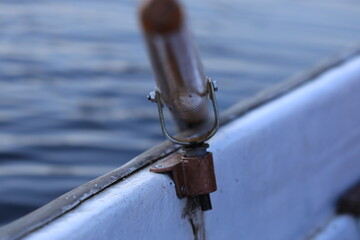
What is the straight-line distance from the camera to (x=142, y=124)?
4.70 m

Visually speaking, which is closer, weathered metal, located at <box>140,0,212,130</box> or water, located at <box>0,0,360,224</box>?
weathered metal, located at <box>140,0,212,130</box>

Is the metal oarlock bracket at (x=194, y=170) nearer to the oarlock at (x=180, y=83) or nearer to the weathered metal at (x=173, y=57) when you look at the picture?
the oarlock at (x=180, y=83)

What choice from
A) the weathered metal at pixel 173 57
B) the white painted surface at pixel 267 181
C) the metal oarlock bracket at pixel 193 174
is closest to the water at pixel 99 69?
the white painted surface at pixel 267 181

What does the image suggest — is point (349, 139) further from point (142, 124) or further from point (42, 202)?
point (142, 124)

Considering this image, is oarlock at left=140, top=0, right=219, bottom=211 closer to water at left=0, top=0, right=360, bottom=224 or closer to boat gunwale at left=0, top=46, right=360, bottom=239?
boat gunwale at left=0, top=46, right=360, bottom=239

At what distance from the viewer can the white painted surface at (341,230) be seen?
2400mm

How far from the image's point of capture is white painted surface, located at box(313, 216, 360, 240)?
240 centimetres

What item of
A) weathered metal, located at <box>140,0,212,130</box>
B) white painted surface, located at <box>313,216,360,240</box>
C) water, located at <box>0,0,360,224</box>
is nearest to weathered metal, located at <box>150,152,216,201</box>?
weathered metal, located at <box>140,0,212,130</box>

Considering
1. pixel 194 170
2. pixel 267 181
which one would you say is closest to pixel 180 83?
pixel 194 170

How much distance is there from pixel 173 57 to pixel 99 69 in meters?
4.93

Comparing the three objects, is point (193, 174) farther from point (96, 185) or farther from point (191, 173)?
point (96, 185)

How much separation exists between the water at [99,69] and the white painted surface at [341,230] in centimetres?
158

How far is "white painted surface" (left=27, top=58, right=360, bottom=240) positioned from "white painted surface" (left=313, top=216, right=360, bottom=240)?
0.13ft

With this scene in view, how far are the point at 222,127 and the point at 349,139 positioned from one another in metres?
0.81
